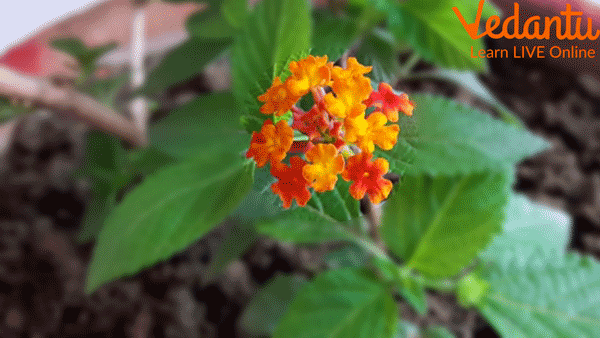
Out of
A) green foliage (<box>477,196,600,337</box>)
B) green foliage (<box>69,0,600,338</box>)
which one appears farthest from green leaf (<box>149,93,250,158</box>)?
green foliage (<box>477,196,600,337</box>)

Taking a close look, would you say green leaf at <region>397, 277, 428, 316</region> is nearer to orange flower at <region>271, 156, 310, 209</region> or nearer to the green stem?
the green stem

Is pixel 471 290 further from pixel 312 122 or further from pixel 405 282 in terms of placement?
pixel 312 122

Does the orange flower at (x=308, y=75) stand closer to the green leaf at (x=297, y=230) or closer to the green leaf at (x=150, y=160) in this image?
the green leaf at (x=297, y=230)

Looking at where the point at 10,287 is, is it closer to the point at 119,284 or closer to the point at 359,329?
the point at 119,284

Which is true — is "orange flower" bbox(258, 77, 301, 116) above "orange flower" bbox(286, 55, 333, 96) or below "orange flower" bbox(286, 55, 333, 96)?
below

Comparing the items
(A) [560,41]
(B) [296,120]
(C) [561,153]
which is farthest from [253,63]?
(C) [561,153]

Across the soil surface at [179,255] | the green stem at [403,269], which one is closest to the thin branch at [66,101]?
the soil surface at [179,255]
